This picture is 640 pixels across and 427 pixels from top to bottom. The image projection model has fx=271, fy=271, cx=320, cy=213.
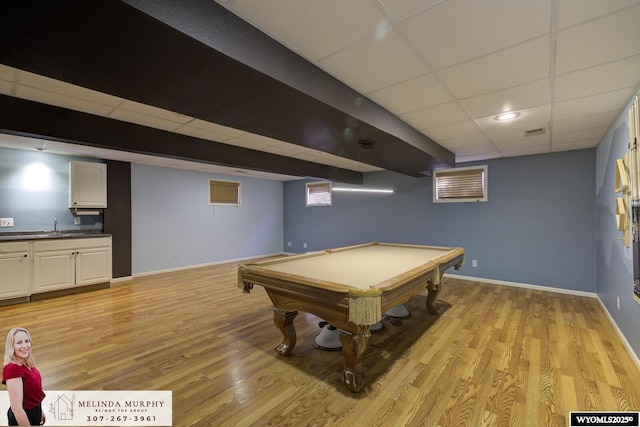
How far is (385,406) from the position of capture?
176cm

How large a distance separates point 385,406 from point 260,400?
2.71 ft

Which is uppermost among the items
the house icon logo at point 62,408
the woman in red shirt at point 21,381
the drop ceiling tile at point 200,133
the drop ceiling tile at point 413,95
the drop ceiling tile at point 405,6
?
the drop ceiling tile at point 405,6

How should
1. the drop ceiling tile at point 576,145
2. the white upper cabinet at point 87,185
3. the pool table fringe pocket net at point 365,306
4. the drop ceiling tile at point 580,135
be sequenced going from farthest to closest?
the white upper cabinet at point 87,185
the drop ceiling tile at point 576,145
the drop ceiling tile at point 580,135
the pool table fringe pocket net at point 365,306

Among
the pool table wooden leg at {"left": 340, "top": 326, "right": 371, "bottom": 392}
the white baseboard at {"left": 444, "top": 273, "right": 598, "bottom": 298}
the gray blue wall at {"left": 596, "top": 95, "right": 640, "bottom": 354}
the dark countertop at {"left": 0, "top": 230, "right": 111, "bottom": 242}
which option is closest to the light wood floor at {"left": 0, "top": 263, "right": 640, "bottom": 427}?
the pool table wooden leg at {"left": 340, "top": 326, "right": 371, "bottom": 392}

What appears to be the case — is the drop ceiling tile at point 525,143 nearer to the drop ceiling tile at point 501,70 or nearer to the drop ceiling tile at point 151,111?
the drop ceiling tile at point 501,70

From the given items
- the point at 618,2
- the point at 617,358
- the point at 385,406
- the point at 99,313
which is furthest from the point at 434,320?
the point at 99,313

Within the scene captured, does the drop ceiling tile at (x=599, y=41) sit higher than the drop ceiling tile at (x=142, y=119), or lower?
higher

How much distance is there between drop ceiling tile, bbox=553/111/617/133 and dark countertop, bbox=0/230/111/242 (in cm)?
653

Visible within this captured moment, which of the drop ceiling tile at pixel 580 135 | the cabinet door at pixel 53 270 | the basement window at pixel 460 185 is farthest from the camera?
the basement window at pixel 460 185

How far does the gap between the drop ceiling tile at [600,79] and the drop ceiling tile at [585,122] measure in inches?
28.2

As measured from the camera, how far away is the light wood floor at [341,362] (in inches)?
67.8

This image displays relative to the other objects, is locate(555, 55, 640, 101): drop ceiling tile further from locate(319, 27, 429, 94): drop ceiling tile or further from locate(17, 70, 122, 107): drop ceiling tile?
locate(17, 70, 122, 107): drop ceiling tile

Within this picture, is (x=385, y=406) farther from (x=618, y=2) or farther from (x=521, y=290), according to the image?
(x=521, y=290)

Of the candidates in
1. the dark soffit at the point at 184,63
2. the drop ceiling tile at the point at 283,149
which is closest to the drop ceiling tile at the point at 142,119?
the dark soffit at the point at 184,63
